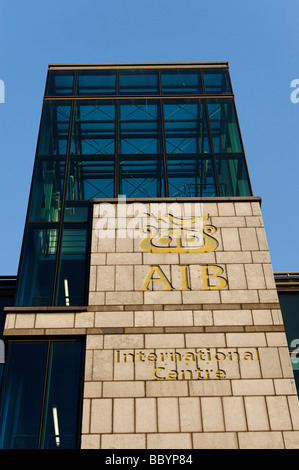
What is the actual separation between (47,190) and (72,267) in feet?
14.7

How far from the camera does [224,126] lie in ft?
87.9

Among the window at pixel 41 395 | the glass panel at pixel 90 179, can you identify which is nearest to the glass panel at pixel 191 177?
the glass panel at pixel 90 179

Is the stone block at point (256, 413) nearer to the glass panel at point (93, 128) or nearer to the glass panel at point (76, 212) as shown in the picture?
the glass panel at point (76, 212)

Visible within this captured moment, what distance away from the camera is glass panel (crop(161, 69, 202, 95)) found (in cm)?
2891

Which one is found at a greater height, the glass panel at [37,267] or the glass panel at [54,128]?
the glass panel at [54,128]

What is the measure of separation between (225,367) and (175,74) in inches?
700

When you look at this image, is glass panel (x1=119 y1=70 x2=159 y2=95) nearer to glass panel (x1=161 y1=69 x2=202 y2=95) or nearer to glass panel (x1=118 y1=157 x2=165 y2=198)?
glass panel (x1=161 y1=69 x2=202 y2=95)

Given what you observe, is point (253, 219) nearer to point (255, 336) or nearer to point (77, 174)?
point (255, 336)

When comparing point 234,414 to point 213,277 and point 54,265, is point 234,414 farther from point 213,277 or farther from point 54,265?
point 54,265

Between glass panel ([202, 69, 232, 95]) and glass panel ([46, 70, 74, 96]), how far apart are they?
7087mm

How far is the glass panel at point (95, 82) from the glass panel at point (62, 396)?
49.4 ft

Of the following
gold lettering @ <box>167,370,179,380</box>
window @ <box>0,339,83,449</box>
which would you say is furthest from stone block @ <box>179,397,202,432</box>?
window @ <box>0,339,83,449</box>

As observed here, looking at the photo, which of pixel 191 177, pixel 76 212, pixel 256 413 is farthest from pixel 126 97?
pixel 256 413

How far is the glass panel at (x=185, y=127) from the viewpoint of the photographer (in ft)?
85.8
